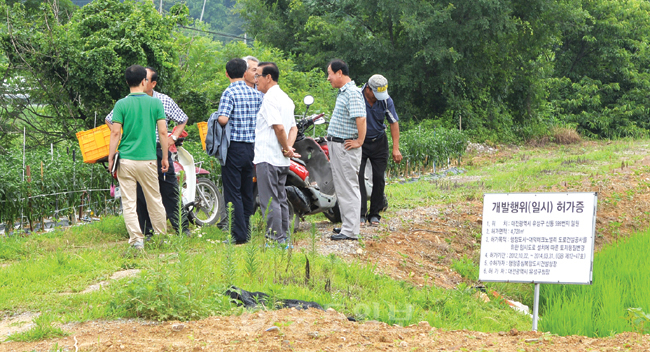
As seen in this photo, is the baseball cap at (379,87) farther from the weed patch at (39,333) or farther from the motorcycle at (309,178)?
the weed patch at (39,333)

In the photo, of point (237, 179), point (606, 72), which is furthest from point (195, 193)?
point (606, 72)

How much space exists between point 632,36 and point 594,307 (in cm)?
3009

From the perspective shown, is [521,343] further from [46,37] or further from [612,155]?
[612,155]

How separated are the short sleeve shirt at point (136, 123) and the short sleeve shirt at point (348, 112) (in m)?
2.07

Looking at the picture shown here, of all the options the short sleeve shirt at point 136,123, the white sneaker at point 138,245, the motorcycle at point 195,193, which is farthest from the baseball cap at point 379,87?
the white sneaker at point 138,245

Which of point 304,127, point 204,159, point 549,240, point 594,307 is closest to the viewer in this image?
point 549,240

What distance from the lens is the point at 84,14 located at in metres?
11.8

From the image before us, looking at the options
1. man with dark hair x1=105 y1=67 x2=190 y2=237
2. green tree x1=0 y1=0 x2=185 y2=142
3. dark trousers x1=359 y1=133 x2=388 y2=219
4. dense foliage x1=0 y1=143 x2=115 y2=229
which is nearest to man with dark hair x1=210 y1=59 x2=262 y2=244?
man with dark hair x1=105 y1=67 x2=190 y2=237

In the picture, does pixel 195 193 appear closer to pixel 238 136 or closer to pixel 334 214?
pixel 238 136

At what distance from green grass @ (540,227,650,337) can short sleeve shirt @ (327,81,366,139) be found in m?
2.68

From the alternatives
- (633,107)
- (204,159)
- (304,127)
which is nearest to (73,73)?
(204,159)

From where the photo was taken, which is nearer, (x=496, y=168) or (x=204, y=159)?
(x=204, y=159)

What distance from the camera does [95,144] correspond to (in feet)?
24.2

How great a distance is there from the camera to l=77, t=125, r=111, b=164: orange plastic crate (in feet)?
24.0
